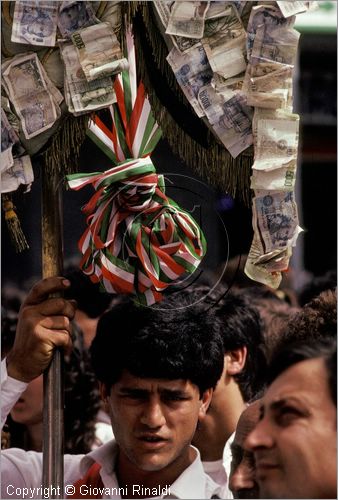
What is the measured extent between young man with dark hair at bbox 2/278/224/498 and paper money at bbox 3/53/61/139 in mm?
390

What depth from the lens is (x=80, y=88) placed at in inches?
100

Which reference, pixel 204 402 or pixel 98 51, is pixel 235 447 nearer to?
pixel 204 402

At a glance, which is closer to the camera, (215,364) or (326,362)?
(326,362)

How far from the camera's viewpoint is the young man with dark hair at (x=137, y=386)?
2553 mm

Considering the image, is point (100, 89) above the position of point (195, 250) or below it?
above

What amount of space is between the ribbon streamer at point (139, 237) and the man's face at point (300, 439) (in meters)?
0.40

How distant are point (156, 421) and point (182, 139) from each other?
2.26 feet

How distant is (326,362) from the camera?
2.43 metres

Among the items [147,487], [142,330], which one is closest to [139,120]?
[142,330]

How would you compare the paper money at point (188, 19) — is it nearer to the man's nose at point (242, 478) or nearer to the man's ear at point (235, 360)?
the man's ear at point (235, 360)

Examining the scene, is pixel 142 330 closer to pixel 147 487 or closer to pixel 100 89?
pixel 147 487

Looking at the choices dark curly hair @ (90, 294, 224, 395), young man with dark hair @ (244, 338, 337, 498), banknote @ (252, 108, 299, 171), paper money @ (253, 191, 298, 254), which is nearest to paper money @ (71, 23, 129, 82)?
banknote @ (252, 108, 299, 171)

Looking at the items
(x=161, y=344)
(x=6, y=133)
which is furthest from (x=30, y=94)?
(x=161, y=344)

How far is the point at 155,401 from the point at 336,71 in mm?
969
